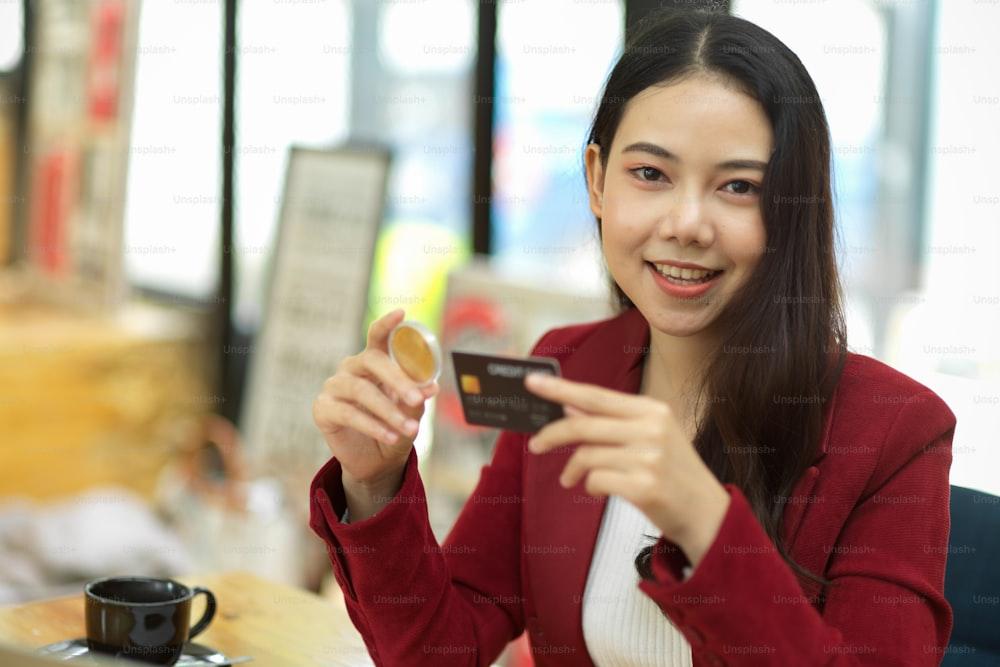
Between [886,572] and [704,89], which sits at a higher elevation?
[704,89]

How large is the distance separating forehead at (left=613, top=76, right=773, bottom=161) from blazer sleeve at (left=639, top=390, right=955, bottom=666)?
360 mm

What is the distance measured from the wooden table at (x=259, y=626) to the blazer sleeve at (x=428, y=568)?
0.08m

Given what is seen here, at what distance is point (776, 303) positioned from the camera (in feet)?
4.75

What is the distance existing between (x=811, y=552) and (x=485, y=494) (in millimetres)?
511

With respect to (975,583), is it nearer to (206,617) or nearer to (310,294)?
(206,617)

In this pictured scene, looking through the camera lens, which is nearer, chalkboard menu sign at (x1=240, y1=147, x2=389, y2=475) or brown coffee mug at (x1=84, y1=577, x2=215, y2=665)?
brown coffee mug at (x1=84, y1=577, x2=215, y2=665)

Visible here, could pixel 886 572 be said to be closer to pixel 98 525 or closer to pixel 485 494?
pixel 485 494

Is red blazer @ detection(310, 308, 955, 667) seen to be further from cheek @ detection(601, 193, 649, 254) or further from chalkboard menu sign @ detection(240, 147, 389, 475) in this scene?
chalkboard menu sign @ detection(240, 147, 389, 475)

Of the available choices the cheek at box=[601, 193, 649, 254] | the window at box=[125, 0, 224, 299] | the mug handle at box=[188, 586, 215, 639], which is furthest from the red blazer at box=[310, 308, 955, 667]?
the window at box=[125, 0, 224, 299]

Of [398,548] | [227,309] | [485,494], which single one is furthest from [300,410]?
[398,548]

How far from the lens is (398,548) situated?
4.82 ft

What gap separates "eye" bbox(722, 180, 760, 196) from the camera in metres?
1.41

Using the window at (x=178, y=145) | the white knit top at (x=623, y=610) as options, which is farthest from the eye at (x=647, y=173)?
the window at (x=178, y=145)

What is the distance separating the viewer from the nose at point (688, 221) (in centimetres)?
140
